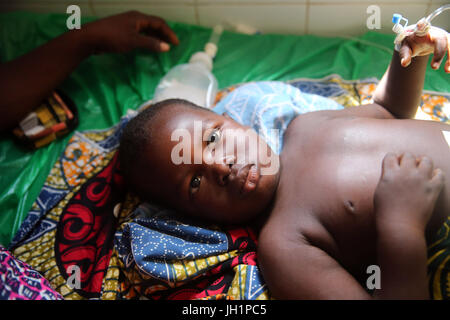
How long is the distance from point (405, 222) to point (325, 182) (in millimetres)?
219

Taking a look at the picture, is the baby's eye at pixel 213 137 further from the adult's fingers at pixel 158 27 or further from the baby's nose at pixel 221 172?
the adult's fingers at pixel 158 27

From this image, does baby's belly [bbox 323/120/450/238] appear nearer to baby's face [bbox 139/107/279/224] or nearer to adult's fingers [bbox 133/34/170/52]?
baby's face [bbox 139/107/279/224]

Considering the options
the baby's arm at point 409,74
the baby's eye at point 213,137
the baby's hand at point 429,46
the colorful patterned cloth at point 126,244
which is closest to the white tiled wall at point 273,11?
the colorful patterned cloth at point 126,244

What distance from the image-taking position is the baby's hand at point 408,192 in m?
0.72

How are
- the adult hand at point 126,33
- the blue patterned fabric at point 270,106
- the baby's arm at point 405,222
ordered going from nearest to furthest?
the baby's arm at point 405,222
the blue patterned fabric at point 270,106
the adult hand at point 126,33

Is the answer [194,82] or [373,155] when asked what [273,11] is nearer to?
[194,82]

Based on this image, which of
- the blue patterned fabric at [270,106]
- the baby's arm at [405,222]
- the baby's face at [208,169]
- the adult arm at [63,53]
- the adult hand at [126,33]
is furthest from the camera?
the adult hand at [126,33]

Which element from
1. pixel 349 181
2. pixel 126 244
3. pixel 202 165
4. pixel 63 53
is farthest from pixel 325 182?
pixel 63 53

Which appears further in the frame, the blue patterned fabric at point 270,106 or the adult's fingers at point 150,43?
the adult's fingers at point 150,43

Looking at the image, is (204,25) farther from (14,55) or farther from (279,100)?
(14,55)

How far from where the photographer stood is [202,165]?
93 cm

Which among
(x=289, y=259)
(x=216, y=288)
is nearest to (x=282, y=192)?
(x=289, y=259)

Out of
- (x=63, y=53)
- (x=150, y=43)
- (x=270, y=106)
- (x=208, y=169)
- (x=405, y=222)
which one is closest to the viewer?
(x=405, y=222)

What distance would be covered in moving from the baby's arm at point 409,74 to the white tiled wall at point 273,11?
0.50 meters
